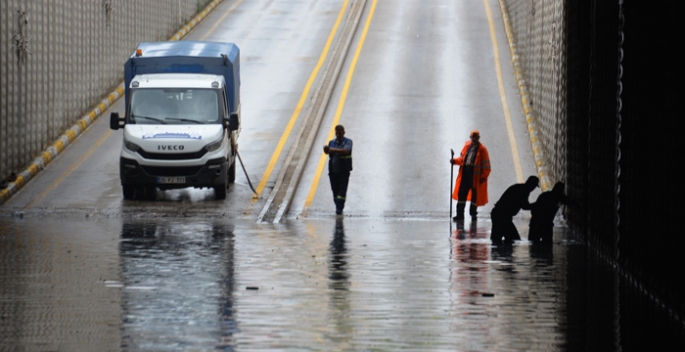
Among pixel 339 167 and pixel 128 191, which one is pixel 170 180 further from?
pixel 339 167

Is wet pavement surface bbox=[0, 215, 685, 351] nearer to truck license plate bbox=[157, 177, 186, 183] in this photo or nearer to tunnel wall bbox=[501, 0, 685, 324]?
tunnel wall bbox=[501, 0, 685, 324]

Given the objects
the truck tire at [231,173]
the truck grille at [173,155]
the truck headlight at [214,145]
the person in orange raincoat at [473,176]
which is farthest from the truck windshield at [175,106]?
the person in orange raincoat at [473,176]

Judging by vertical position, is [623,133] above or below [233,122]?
above

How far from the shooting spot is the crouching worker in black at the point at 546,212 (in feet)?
58.8

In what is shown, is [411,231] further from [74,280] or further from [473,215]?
[74,280]

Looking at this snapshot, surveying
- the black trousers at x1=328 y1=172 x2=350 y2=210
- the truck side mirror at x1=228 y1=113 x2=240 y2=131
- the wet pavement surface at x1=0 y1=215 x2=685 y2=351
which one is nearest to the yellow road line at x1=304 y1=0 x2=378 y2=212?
the black trousers at x1=328 y1=172 x2=350 y2=210

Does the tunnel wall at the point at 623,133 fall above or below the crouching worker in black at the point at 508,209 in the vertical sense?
above

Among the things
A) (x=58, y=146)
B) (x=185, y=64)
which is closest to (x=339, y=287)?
(x=185, y=64)

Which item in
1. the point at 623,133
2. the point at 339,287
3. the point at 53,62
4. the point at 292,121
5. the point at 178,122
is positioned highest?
the point at 53,62

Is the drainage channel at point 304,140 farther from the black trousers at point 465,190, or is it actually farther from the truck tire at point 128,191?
the black trousers at point 465,190

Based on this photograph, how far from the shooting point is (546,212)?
59.6 ft

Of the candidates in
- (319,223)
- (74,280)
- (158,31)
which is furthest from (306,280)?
(158,31)

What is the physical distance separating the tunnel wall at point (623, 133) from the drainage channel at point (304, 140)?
523 cm

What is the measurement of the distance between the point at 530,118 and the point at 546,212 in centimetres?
1340
